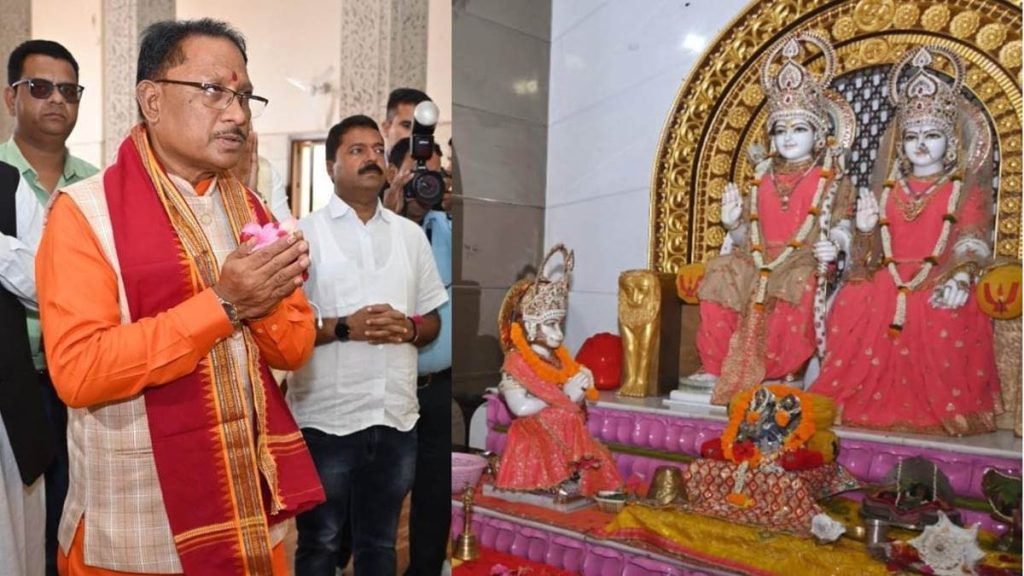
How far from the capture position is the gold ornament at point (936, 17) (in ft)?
4.20

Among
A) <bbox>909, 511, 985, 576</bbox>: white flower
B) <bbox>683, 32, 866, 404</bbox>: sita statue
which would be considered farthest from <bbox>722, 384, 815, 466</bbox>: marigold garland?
<bbox>909, 511, 985, 576</bbox>: white flower

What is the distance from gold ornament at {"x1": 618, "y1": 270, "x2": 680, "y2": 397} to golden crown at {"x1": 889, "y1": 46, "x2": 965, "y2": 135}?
450mm

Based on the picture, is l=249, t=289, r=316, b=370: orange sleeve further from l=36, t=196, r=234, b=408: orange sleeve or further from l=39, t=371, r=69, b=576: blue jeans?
l=39, t=371, r=69, b=576: blue jeans

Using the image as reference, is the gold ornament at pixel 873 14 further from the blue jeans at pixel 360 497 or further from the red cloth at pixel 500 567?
the blue jeans at pixel 360 497

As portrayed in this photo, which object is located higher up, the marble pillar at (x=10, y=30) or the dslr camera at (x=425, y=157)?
the marble pillar at (x=10, y=30)

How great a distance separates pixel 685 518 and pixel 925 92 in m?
0.81

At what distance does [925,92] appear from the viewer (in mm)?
1299

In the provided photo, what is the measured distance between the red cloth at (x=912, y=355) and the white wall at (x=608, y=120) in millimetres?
370

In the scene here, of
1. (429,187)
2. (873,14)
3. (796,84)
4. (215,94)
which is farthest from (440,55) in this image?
(873,14)

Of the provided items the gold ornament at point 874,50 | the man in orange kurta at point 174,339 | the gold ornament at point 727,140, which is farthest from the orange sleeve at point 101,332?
the gold ornament at point 874,50

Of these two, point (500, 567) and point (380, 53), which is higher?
point (380, 53)

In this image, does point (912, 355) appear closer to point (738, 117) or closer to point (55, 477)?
point (738, 117)

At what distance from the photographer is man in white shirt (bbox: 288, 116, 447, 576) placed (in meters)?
1.94

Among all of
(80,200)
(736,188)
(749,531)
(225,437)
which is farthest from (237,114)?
(749,531)
